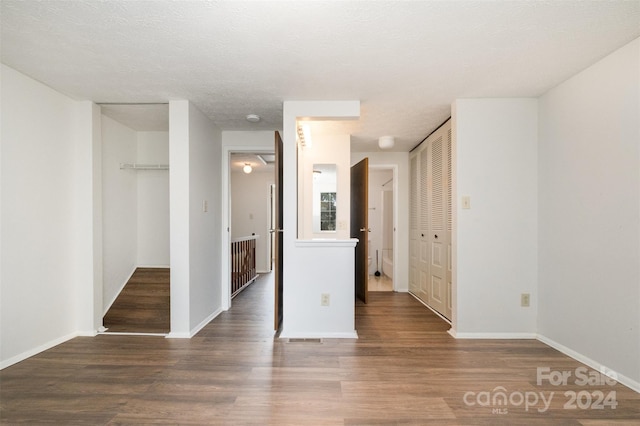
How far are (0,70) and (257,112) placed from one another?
77.9 inches

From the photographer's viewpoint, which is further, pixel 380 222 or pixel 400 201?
pixel 380 222

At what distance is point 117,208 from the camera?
11.1 ft

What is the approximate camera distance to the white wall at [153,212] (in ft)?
12.2

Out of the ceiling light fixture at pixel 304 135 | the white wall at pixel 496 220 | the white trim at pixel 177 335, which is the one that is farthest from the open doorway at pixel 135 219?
the white wall at pixel 496 220

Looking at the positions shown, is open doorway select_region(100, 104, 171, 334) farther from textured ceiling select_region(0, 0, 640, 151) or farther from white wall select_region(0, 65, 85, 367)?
textured ceiling select_region(0, 0, 640, 151)

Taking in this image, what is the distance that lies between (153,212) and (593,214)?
454 cm

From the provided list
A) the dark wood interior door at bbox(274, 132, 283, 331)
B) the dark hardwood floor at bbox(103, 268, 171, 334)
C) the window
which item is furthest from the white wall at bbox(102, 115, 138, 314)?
the window

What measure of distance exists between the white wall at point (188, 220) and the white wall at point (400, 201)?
2.58 m

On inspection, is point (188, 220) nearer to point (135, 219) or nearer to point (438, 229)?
point (135, 219)

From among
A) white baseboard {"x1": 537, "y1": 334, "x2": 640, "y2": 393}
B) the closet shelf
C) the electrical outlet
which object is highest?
the closet shelf

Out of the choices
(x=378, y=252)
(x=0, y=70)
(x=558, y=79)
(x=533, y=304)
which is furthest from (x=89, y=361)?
(x=378, y=252)

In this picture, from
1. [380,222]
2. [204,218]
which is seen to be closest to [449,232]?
[204,218]

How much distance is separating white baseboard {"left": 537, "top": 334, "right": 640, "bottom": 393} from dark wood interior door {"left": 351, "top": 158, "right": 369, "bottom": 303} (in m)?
1.99

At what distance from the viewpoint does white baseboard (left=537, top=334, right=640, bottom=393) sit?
190 centimetres
